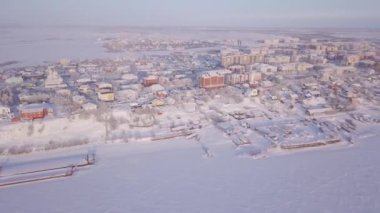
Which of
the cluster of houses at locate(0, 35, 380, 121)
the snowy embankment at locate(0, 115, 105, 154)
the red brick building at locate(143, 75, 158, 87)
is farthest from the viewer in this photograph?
the red brick building at locate(143, 75, 158, 87)

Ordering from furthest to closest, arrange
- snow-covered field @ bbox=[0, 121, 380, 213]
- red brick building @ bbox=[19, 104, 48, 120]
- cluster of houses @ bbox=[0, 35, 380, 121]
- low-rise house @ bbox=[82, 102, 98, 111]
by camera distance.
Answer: cluster of houses @ bbox=[0, 35, 380, 121], low-rise house @ bbox=[82, 102, 98, 111], red brick building @ bbox=[19, 104, 48, 120], snow-covered field @ bbox=[0, 121, 380, 213]

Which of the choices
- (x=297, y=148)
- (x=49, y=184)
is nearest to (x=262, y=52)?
(x=297, y=148)

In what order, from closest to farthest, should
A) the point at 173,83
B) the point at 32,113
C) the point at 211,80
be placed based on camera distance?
the point at 32,113
the point at 211,80
the point at 173,83

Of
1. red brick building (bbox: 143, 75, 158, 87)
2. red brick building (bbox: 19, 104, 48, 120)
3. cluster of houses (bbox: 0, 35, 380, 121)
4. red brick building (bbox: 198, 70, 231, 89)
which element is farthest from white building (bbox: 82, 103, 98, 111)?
red brick building (bbox: 198, 70, 231, 89)

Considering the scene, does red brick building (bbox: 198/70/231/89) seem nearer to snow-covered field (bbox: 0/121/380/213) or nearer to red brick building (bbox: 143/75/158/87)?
red brick building (bbox: 143/75/158/87)

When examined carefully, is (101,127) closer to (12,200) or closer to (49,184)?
(49,184)

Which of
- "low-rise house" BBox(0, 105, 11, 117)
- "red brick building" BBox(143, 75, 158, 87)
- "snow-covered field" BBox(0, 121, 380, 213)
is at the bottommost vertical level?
"snow-covered field" BBox(0, 121, 380, 213)

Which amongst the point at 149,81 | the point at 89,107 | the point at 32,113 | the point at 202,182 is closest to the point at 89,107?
the point at 89,107

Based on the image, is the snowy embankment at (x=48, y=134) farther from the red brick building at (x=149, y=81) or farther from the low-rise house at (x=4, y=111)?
the red brick building at (x=149, y=81)

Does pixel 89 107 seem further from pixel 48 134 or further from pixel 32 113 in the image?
pixel 48 134
